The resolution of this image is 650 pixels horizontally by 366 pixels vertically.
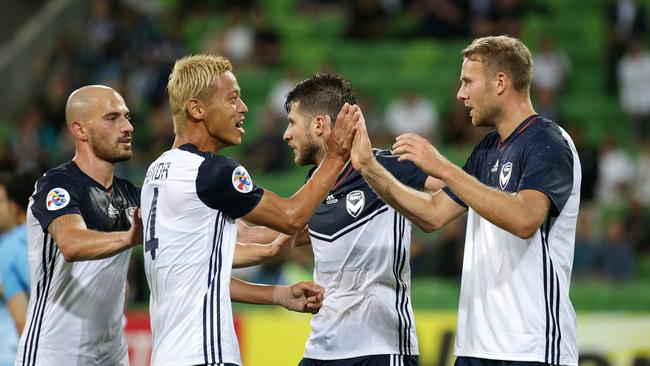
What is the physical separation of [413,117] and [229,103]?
9458 mm

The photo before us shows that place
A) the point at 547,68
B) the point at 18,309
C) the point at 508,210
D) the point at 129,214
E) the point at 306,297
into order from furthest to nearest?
the point at 547,68, the point at 18,309, the point at 129,214, the point at 306,297, the point at 508,210

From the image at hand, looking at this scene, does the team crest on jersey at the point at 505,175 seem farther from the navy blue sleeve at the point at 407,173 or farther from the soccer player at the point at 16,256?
the soccer player at the point at 16,256

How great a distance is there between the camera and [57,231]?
5.91 m

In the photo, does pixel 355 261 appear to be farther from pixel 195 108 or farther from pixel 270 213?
pixel 195 108

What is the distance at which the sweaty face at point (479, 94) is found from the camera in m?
5.75

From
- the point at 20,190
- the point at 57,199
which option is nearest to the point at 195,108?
the point at 57,199

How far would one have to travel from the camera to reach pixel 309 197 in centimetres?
564

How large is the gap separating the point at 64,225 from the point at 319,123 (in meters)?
1.55

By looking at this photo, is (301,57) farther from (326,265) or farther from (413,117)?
(326,265)

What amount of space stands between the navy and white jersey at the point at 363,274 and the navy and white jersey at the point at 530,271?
1.94ft

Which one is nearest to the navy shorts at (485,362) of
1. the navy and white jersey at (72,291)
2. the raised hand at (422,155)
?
the raised hand at (422,155)

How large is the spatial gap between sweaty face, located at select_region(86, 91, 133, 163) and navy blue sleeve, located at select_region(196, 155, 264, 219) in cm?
109

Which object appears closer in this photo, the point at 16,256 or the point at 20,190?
the point at 16,256

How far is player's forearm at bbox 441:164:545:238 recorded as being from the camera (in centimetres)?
524
